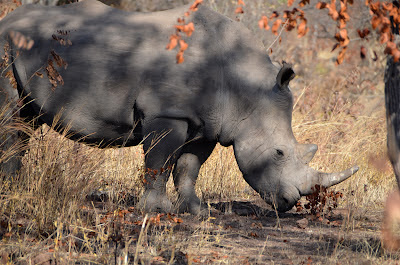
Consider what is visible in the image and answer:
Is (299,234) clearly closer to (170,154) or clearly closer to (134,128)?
(170,154)

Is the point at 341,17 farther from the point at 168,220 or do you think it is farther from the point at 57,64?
the point at 57,64

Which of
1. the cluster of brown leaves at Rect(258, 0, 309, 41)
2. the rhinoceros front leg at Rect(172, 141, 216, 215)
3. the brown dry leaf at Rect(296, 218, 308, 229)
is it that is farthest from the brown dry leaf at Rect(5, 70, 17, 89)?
the cluster of brown leaves at Rect(258, 0, 309, 41)

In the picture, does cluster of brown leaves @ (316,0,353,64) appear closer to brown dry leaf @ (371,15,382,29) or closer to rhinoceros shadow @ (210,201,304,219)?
brown dry leaf @ (371,15,382,29)

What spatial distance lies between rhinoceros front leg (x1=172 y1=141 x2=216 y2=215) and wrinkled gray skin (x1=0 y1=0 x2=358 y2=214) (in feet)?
0.08

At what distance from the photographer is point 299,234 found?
523cm

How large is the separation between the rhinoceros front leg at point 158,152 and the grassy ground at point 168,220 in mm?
224

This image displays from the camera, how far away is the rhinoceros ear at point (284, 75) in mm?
5676

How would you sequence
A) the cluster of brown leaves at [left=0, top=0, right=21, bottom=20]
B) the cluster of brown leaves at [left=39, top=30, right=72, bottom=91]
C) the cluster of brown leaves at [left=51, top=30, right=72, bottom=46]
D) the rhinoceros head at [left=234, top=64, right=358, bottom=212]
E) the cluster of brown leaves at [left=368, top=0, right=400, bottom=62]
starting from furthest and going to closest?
the cluster of brown leaves at [left=0, top=0, right=21, bottom=20]
the rhinoceros head at [left=234, top=64, right=358, bottom=212]
the cluster of brown leaves at [left=51, top=30, right=72, bottom=46]
the cluster of brown leaves at [left=39, top=30, right=72, bottom=91]
the cluster of brown leaves at [left=368, top=0, right=400, bottom=62]

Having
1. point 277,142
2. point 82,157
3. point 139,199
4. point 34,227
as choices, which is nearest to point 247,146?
point 277,142

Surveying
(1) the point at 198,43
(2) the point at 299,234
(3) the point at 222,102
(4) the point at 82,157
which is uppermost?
(1) the point at 198,43

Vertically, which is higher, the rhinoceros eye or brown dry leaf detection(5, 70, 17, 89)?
brown dry leaf detection(5, 70, 17, 89)

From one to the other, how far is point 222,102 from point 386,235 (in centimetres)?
200

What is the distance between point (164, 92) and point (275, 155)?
50.7 inches

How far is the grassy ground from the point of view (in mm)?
3977
